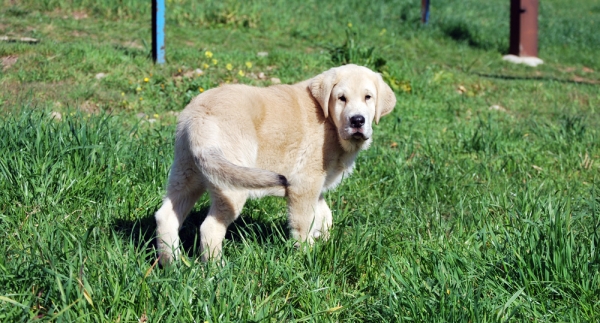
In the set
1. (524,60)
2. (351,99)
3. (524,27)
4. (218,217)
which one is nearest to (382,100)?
(351,99)

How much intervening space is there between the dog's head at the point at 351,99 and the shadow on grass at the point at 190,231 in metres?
0.72

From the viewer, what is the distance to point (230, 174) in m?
3.20

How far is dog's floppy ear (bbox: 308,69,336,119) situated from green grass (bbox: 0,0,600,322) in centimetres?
74

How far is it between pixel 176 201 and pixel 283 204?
111cm

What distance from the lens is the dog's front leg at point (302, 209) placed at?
3.95 metres

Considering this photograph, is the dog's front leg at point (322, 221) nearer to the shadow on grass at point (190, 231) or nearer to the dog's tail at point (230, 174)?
the shadow on grass at point (190, 231)

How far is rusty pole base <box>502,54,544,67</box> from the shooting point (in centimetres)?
1145

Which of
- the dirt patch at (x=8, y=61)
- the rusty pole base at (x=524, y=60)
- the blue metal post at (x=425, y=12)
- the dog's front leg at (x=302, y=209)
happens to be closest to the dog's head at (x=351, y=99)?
the dog's front leg at (x=302, y=209)

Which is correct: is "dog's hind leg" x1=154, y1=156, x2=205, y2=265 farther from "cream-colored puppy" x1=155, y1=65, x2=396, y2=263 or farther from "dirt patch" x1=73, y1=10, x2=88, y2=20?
"dirt patch" x1=73, y1=10, x2=88, y2=20

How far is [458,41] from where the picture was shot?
12.5 meters

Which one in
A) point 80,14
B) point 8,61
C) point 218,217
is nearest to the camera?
point 218,217

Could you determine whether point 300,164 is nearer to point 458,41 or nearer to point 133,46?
point 133,46

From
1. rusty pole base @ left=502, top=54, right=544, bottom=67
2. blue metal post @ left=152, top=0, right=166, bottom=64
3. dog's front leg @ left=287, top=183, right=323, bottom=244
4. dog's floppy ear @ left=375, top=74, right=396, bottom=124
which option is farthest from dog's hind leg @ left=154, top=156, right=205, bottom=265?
rusty pole base @ left=502, top=54, right=544, bottom=67

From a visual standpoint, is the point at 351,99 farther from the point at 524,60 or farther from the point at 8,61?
the point at 524,60
